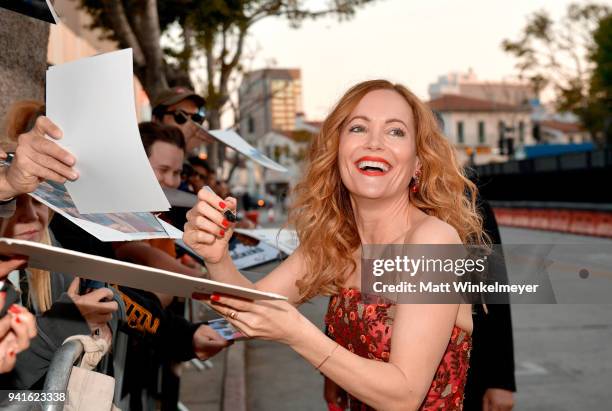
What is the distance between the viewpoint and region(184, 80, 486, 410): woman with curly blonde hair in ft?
6.66

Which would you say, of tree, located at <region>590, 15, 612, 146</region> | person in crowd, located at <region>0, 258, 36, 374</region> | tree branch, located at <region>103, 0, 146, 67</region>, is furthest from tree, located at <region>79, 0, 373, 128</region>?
tree, located at <region>590, 15, 612, 146</region>

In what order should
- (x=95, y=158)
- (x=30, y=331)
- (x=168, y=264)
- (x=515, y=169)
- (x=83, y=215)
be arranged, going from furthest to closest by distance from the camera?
1. (x=515, y=169)
2. (x=168, y=264)
3. (x=83, y=215)
4. (x=95, y=158)
5. (x=30, y=331)

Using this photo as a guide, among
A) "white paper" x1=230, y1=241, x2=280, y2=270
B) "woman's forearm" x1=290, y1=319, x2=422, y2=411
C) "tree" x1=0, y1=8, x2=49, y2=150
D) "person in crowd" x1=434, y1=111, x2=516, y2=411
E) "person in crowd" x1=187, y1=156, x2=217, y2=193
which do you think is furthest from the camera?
"person in crowd" x1=187, y1=156, x2=217, y2=193

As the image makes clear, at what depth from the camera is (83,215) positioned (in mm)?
1818

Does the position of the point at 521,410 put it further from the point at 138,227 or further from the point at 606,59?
the point at 606,59

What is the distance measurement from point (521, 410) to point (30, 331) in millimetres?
5181

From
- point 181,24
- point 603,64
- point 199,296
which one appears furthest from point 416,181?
point 603,64

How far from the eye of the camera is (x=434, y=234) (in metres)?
2.30

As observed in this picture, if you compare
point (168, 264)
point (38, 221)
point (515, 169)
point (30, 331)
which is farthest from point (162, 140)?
point (515, 169)

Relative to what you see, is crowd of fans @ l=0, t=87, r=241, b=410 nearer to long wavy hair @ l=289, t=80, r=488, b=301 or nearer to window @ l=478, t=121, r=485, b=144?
long wavy hair @ l=289, t=80, r=488, b=301

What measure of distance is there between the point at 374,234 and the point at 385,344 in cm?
43

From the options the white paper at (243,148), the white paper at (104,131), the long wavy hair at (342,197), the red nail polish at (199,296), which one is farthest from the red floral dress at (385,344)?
the white paper at (243,148)

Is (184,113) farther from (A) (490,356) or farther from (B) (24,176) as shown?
(B) (24,176)

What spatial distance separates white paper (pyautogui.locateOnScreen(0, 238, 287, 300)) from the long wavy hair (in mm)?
1050
